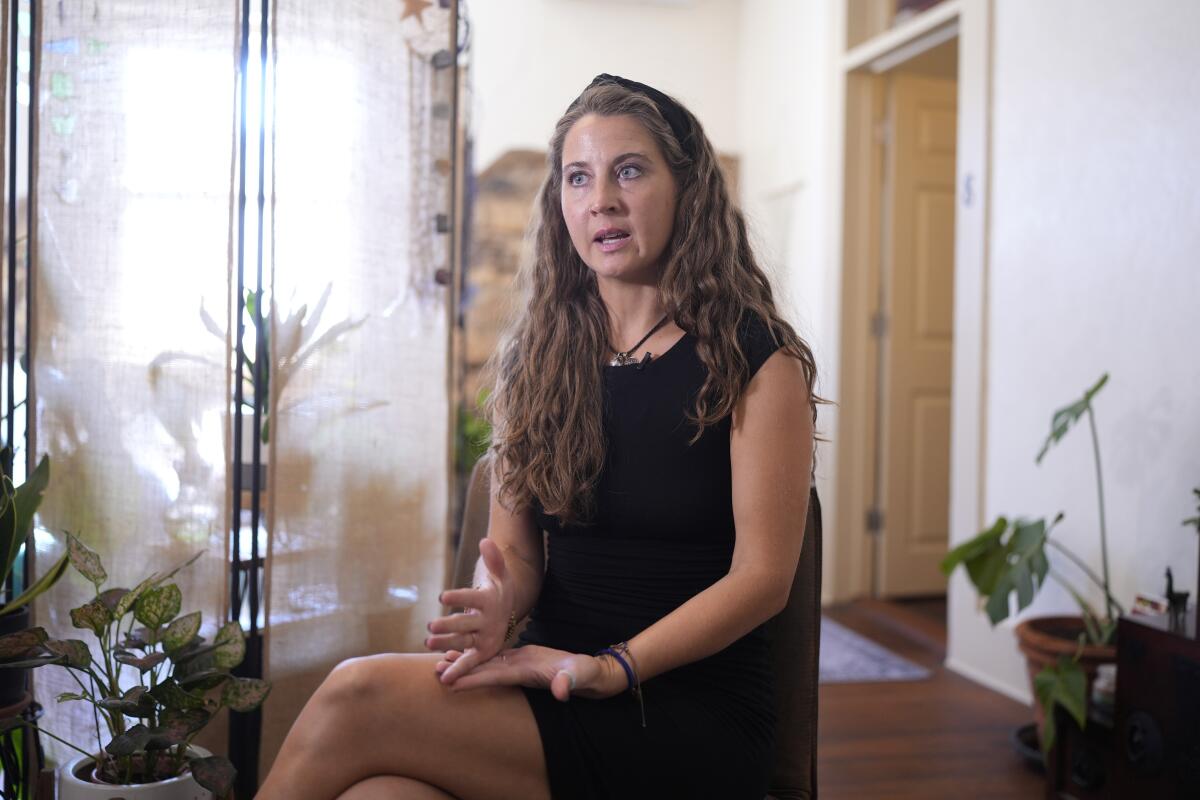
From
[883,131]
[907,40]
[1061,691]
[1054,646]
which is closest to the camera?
[1061,691]

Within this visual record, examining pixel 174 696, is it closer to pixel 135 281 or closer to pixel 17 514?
pixel 17 514

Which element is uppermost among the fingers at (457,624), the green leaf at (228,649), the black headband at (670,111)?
the black headband at (670,111)

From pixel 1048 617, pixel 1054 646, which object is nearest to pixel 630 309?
pixel 1054 646

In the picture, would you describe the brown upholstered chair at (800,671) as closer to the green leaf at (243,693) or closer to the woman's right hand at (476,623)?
the woman's right hand at (476,623)

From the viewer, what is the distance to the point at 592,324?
161 centimetres

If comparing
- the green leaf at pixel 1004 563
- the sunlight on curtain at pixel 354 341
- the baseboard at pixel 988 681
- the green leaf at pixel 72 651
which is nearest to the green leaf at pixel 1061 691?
the green leaf at pixel 1004 563

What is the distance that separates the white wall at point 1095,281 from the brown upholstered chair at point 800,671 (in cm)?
163

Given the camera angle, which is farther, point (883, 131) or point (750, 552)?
point (883, 131)

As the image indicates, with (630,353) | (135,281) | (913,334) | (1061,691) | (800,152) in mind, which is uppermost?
(800,152)

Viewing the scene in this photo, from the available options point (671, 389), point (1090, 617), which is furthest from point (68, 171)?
point (1090, 617)

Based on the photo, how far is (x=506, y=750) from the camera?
123 centimetres

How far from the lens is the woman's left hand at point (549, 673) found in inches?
49.2

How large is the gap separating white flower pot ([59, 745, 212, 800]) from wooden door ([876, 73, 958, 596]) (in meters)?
3.65

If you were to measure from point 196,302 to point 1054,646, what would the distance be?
2.18m
